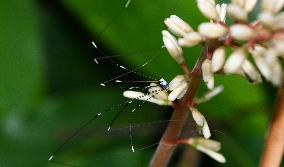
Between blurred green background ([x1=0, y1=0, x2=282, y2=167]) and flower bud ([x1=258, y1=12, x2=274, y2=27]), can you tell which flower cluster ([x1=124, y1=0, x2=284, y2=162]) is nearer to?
flower bud ([x1=258, y1=12, x2=274, y2=27])

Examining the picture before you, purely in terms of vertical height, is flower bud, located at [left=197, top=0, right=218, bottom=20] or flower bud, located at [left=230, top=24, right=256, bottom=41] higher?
flower bud, located at [left=197, top=0, right=218, bottom=20]

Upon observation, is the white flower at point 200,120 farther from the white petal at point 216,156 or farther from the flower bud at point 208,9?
the flower bud at point 208,9

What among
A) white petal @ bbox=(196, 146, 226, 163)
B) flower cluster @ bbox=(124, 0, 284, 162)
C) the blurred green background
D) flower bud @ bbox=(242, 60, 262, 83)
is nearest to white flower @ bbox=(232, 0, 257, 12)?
flower cluster @ bbox=(124, 0, 284, 162)

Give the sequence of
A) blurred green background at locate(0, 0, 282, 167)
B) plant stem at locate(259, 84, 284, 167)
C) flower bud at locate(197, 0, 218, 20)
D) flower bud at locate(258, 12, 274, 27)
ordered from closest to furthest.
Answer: flower bud at locate(258, 12, 274, 27), flower bud at locate(197, 0, 218, 20), plant stem at locate(259, 84, 284, 167), blurred green background at locate(0, 0, 282, 167)

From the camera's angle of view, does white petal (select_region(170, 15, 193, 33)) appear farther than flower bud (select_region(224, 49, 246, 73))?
Yes

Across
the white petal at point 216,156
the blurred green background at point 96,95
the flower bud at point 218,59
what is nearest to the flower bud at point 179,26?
the flower bud at point 218,59

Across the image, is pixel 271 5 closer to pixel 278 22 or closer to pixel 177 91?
pixel 278 22
